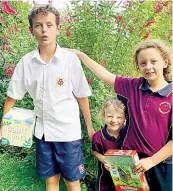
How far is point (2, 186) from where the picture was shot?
11.5ft

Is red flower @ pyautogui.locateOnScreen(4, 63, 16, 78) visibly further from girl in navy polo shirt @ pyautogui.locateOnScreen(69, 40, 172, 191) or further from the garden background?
girl in navy polo shirt @ pyautogui.locateOnScreen(69, 40, 172, 191)

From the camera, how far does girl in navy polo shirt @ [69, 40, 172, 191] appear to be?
262cm

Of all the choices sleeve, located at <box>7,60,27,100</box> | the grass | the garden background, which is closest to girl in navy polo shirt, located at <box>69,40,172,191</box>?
the garden background

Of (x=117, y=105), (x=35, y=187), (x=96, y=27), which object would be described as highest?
(x=96, y=27)

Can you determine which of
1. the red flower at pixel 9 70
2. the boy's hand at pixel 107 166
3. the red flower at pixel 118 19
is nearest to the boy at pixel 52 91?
the boy's hand at pixel 107 166

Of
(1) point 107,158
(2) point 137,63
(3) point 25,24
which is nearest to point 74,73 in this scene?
(2) point 137,63

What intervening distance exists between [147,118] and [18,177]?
1.42 meters

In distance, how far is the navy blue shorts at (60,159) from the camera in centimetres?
289

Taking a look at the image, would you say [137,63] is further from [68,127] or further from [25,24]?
[25,24]

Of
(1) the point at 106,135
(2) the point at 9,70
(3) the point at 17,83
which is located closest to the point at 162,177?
(1) the point at 106,135

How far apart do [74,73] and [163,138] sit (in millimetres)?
713

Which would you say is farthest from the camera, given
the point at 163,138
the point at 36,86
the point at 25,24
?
the point at 25,24

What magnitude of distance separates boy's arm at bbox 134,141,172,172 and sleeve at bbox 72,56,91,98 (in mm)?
610

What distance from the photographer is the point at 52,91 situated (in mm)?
2818
